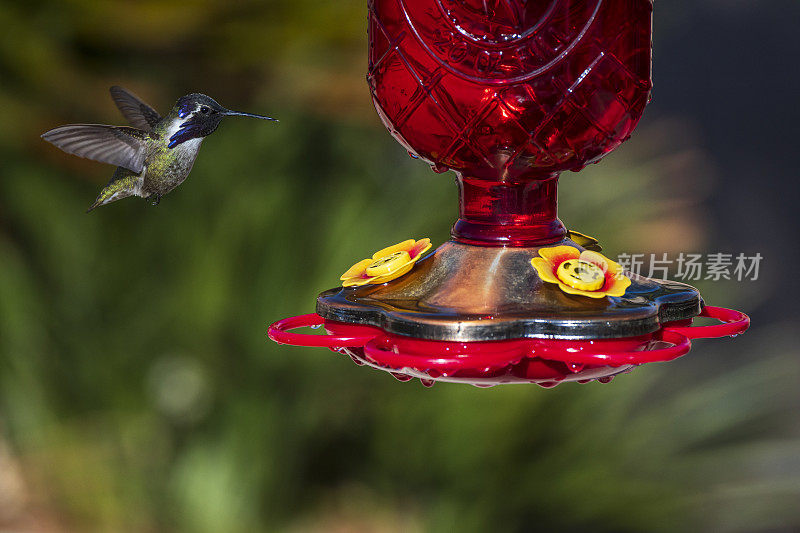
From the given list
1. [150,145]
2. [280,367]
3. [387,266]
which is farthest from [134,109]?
[280,367]

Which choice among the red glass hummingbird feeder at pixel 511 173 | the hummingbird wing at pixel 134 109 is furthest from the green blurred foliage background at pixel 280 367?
the red glass hummingbird feeder at pixel 511 173

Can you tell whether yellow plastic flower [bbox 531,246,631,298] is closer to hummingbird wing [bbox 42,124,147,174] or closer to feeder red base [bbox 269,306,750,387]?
feeder red base [bbox 269,306,750,387]

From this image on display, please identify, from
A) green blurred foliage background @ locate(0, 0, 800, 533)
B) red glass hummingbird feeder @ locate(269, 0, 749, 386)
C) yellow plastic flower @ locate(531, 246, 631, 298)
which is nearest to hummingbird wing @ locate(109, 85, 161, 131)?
red glass hummingbird feeder @ locate(269, 0, 749, 386)

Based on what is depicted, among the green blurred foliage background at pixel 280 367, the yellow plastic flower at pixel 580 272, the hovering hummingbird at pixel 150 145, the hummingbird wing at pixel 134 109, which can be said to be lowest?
the green blurred foliage background at pixel 280 367

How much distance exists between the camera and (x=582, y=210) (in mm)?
2658

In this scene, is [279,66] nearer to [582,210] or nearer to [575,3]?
[582,210]

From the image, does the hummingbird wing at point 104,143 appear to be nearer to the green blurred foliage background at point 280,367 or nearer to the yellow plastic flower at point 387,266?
the yellow plastic flower at point 387,266

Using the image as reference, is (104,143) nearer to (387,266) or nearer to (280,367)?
(387,266)

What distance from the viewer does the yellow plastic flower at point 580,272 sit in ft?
3.05

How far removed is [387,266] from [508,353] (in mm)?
221

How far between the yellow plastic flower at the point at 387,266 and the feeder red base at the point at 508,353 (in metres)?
0.07

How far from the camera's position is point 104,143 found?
3.27 feet

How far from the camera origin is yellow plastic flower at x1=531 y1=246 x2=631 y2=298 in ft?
3.05

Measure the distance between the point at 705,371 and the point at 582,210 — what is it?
73 centimetres
